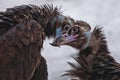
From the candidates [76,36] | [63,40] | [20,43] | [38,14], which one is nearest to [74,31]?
[76,36]

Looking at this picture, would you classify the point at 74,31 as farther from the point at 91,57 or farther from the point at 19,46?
the point at 19,46

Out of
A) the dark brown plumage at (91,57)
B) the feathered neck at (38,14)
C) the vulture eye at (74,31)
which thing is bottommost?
the dark brown plumage at (91,57)

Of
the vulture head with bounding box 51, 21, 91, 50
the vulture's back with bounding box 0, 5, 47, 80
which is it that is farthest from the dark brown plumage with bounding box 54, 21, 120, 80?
the vulture's back with bounding box 0, 5, 47, 80

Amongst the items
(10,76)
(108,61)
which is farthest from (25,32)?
(108,61)

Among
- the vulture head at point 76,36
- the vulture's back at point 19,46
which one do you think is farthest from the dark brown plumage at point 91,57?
the vulture's back at point 19,46

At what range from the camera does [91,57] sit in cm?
504

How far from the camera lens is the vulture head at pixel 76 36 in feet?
17.3

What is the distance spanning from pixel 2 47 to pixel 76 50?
0.78 metres

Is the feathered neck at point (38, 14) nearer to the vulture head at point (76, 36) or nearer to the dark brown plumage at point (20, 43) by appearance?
the dark brown plumage at point (20, 43)

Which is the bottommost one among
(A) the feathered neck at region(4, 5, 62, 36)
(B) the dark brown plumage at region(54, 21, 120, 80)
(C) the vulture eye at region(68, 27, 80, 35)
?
(B) the dark brown plumage at region(54, 21, 120, 80)

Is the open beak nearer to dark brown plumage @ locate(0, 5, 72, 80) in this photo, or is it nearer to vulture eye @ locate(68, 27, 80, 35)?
vulture eye @ locate(68, 27, 80, 35)

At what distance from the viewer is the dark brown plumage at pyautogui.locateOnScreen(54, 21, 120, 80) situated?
4.86 meters

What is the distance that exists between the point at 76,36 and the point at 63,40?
0.21 metres

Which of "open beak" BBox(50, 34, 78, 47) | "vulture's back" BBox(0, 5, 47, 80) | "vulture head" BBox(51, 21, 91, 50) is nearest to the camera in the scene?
"vulture's back" BBox(0, 5, 47, 80)
